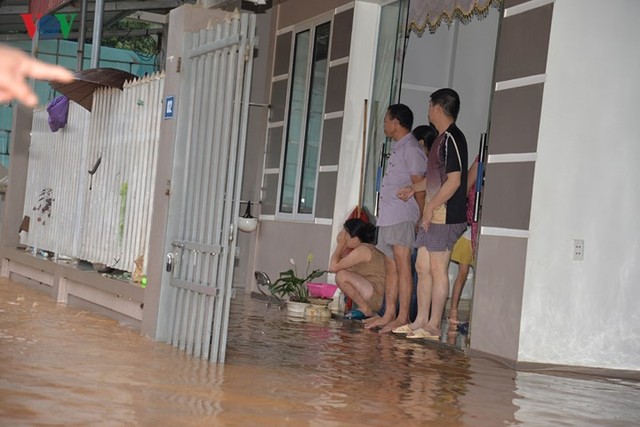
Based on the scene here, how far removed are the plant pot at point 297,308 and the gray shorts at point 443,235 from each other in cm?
202

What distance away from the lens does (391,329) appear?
8328 mm

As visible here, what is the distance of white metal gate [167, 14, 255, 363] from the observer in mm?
5613

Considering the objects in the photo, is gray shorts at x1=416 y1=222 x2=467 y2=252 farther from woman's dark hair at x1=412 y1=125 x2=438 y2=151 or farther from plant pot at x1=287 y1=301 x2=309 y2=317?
plant pot at x1=287 y1=301 x2=309 y2=317

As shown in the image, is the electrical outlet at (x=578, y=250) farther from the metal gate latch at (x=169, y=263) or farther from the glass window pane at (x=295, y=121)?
the glass window pane at (x=295, y=121)

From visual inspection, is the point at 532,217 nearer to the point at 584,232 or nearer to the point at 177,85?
the point at 584,232

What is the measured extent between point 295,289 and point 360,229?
1357 millimetres

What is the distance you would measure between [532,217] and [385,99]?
11.7ft

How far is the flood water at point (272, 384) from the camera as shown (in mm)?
3912

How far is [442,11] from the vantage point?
8.71m

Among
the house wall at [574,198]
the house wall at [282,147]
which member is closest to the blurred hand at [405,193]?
the house wall at [574,198]

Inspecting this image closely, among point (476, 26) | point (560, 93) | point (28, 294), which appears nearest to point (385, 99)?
point (476, 26)

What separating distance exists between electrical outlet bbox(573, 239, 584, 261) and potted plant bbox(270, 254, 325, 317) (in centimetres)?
330

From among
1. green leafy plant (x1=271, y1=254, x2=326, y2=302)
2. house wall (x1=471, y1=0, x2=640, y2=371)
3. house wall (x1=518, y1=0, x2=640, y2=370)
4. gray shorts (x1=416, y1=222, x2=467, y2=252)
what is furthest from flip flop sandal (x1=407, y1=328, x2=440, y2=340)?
green leafy plant (x1=271, y1=254, x2=326, y2=302)

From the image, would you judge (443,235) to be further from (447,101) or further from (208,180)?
(208,180)
